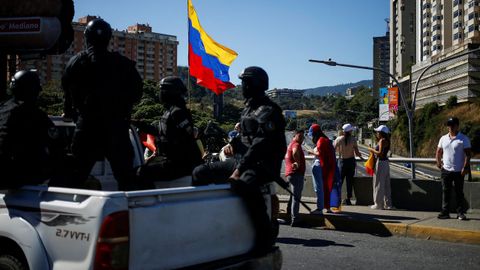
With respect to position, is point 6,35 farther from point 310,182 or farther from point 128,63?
point 128,63

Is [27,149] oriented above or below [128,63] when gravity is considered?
below

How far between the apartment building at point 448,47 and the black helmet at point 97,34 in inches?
3142

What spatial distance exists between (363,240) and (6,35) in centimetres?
1373

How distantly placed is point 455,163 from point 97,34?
22.6 feet

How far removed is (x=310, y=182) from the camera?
12.5 m

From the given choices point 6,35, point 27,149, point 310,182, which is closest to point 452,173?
point 310,182

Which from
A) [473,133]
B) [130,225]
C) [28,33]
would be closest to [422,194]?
[130,225]

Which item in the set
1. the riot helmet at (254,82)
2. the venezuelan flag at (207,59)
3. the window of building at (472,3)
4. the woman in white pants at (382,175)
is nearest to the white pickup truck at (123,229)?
the riot helmet at (254,82)

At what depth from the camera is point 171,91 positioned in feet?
17.4

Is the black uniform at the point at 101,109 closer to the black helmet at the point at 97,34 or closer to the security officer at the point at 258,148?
the black helmet at the point at 97,34

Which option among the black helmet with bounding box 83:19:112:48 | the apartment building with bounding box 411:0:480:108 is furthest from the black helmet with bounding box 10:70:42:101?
the apartment building with bounding box 411:0:480:108

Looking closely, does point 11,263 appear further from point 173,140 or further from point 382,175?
point 382,175

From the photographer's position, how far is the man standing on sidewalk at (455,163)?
9.16m

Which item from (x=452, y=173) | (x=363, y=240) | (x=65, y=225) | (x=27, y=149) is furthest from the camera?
(x=452, y=173)
